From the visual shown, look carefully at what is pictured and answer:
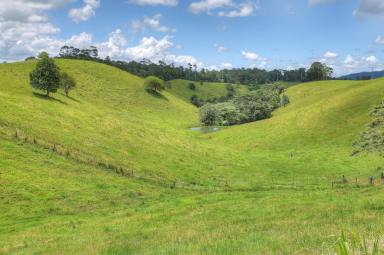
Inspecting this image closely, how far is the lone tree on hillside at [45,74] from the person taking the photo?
7838cm

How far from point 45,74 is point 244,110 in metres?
74.1

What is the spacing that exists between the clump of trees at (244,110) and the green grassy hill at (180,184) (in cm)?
2572

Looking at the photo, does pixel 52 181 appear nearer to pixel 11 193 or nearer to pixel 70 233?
pixel 11 193

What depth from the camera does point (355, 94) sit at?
335 feet

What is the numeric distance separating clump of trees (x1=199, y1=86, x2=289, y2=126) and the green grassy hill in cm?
2572

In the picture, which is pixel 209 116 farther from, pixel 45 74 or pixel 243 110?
pixel 45 74

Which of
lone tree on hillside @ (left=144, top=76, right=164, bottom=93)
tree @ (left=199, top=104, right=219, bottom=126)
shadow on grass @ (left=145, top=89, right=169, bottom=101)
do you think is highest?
lone tree on hillside @ (left=144, top=76, right=164, bottom=93)

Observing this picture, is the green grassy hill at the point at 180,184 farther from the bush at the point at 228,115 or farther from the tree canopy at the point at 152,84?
the tree canopy at the point at 152,84

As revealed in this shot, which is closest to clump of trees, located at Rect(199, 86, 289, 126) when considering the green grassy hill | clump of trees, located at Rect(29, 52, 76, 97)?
the green grassy hill

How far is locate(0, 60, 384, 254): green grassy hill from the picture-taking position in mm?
16328

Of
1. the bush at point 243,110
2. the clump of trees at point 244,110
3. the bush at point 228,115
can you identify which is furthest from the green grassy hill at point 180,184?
the bush at point 228,115

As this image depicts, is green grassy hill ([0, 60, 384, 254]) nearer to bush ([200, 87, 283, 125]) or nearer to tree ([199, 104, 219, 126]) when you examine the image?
bush ([200, 87, 283, 125])

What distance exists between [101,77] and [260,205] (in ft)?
458

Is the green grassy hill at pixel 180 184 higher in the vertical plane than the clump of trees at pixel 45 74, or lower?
lower
